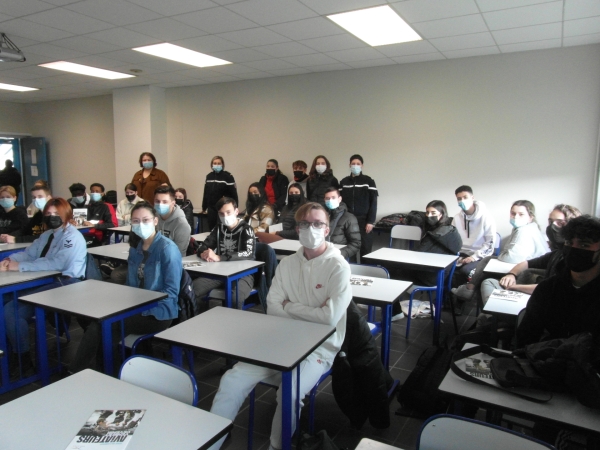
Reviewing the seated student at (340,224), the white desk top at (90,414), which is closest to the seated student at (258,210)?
the seated student at (340,224)

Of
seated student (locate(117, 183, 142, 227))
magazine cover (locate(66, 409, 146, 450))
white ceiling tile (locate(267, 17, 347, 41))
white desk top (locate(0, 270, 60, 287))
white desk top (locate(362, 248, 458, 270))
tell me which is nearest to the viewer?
magazine cover (locate(66, 409, 146, 450))

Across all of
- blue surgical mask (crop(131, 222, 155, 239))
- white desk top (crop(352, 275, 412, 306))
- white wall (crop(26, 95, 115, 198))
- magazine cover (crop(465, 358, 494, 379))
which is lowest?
white desk top (crop(352, 275, 412, 306))

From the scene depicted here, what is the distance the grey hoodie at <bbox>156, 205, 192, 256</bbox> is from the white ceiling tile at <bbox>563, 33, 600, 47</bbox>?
4.40 metres

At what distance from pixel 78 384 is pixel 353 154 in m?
5.28

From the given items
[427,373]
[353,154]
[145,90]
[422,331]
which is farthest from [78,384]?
[145,90]

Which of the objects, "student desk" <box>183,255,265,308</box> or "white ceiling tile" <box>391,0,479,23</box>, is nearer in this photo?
"student desk" <box>183,255,265,308</box>

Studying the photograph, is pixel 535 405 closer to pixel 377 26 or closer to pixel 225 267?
pixel 225 267

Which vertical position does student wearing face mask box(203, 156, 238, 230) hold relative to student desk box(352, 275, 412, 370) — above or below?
above

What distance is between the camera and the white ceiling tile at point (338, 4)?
11.9 feet

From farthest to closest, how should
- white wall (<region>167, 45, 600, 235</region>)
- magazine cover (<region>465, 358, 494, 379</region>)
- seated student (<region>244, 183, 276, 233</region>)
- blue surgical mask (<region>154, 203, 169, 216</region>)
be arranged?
seated student (<region>244, 183, 276, 233</region>)
white wall (<region>167, 45, 600, 235</region>)
blue surgical mask (<region>154, 203, 169, 216</region>)
magazine cover (<region>465, 358, 494, 379</region>)

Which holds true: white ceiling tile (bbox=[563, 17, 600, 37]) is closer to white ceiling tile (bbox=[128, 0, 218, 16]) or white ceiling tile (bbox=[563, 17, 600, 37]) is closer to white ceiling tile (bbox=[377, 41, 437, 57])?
white ceiling tile (bbox=[377, 41, 437, 57])

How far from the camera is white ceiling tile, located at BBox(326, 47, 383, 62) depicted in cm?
520

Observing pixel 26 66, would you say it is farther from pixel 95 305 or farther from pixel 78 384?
pixel 78 384

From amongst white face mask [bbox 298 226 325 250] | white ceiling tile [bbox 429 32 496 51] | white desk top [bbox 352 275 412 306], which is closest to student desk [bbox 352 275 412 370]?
white desk top [bbox 352 275 412 306]
